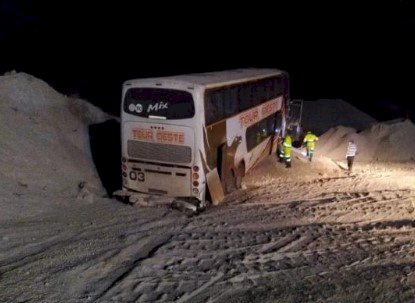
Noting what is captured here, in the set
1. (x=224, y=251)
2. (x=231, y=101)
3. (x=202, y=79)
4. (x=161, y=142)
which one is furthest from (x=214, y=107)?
(x=224, y=251)

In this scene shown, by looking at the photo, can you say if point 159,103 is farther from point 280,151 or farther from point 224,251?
point 280,151

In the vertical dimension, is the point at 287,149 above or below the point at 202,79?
below

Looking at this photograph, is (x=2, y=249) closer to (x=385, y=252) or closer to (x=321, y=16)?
(x=385, y=252)

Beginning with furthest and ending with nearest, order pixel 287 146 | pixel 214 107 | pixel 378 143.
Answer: pixel 378 143 < pixel 287 146 < pixel 214 107

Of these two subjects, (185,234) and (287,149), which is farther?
(287,149)

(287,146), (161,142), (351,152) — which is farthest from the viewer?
(287,146)

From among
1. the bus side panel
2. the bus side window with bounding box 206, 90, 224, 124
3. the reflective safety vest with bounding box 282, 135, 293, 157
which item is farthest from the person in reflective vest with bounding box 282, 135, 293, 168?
the bus side window with bounding box 206, 90, 224, 124

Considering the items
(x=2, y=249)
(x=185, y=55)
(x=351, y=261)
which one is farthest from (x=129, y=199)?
(x=185, y=55)

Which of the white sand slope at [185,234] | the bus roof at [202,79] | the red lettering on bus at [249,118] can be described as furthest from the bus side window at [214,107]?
the white sand slope at [185,234]

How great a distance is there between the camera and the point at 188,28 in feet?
157

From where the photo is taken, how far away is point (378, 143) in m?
20.4

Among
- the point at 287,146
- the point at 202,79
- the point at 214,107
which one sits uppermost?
the point at 202,79

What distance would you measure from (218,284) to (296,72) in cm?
3563

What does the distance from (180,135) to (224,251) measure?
369cm
